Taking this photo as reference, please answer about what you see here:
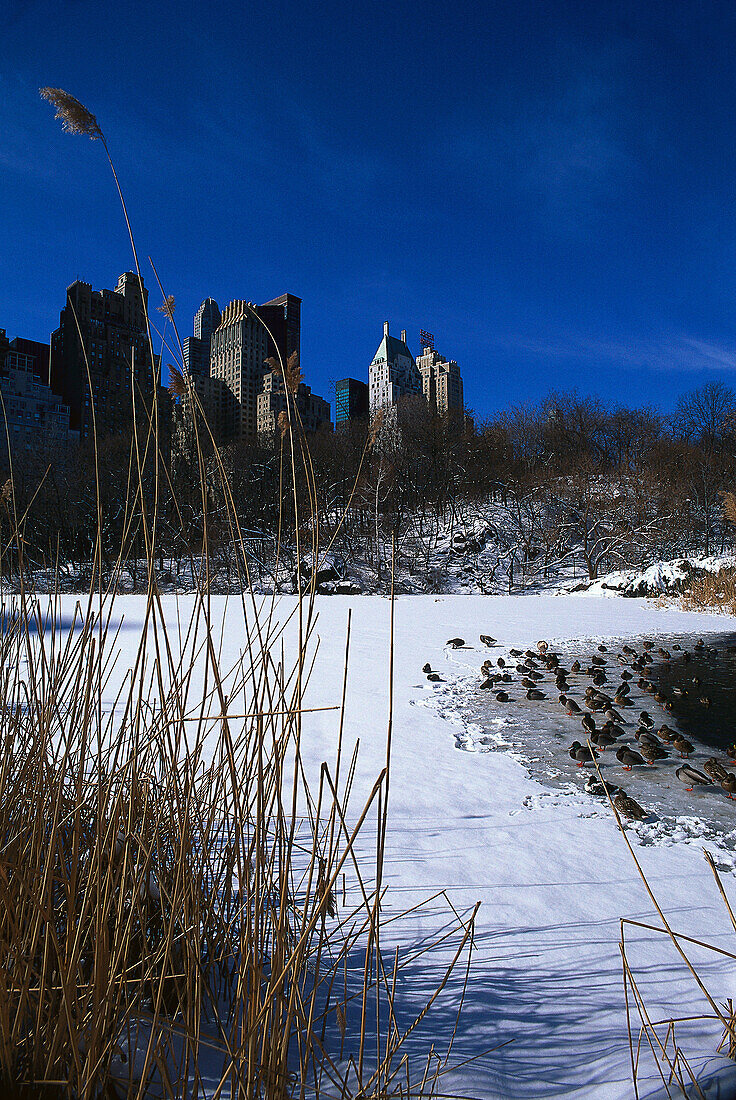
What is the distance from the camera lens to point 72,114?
1.03 m

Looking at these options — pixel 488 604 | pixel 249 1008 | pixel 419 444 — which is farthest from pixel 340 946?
pixel 419 444

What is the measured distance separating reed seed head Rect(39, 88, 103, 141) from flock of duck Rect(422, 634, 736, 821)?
1.66 m

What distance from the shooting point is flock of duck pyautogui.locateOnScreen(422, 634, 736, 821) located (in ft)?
7.64

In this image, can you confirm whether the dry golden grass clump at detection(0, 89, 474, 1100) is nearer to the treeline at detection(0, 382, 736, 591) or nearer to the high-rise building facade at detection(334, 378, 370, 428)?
the treeline at detection(0, 382, 736, 591)

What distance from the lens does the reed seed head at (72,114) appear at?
1019mm

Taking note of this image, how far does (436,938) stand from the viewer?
132 centimetres

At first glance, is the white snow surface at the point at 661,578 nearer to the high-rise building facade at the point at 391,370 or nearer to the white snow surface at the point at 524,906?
the white snow surface at the point at 524,906

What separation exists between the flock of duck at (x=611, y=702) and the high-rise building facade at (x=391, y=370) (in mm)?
40179

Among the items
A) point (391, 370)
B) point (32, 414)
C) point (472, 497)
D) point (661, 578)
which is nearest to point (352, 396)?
point (391, 370)

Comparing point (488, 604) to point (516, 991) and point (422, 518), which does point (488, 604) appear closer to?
point (516, 991)

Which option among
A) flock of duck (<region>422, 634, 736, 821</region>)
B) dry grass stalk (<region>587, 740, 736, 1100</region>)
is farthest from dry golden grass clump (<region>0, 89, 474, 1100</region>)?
flock of duck (<region>422, 634, 736, 821</region>)

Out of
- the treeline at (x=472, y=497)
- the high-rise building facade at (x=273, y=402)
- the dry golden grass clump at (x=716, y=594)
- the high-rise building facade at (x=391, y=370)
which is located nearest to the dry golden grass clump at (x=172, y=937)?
the high-rise building facade at (x=273, y=402)

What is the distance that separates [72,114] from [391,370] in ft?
153

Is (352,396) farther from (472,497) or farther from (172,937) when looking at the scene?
(172,937)
